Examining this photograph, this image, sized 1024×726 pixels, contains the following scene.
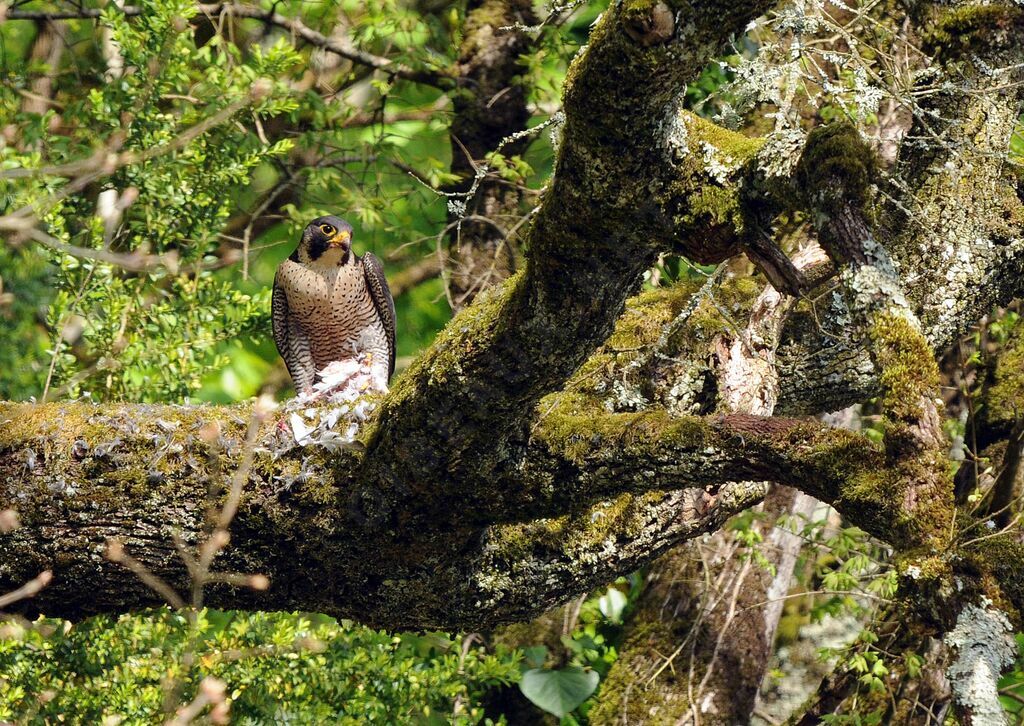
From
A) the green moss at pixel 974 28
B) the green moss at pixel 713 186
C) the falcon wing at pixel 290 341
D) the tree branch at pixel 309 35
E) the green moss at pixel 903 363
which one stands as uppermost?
the green moss at pixel 974 28

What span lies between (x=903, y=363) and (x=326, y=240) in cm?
458

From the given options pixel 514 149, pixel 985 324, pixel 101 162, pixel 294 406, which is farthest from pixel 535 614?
pixel 514 149

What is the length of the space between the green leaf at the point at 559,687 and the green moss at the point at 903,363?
386 centimetres

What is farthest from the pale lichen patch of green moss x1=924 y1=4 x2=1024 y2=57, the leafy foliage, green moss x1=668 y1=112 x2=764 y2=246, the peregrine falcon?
the peregrine falcon

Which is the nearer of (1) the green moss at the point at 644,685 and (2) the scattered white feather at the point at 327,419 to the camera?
(2) the scattered white feather at the point at 327,419

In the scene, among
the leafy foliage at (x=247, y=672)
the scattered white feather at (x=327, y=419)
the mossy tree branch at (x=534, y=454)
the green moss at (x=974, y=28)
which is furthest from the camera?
the leafy foliage at (x=247, y=672)

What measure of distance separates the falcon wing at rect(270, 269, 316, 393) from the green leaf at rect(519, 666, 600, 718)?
206cm

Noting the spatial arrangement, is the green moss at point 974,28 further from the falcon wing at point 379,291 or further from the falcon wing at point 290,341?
the falcon wing at point 290,341

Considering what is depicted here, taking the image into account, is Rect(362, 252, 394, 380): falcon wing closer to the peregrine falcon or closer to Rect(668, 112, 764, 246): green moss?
the peregrine falcon

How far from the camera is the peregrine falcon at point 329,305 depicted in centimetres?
694

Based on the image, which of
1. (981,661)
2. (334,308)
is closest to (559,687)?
(334,308)

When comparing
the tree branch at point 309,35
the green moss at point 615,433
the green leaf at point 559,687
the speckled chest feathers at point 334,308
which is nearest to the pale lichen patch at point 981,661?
the green moss at point 615,433

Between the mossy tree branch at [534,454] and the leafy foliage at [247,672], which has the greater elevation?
the mossy tree branch at [534,454]

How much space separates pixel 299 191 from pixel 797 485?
553cm
